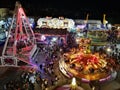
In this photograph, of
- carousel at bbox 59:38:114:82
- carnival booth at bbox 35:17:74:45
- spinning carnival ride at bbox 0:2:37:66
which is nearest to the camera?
carousel at bbox 59:38:114:82

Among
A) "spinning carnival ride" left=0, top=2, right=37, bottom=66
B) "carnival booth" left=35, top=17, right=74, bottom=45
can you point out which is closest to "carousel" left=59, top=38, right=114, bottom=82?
"spinning carnival ride" left=0, top=2, right=37, bottom=66

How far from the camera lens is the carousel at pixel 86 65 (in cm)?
2720

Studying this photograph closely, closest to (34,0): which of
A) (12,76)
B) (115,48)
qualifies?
(115,48)

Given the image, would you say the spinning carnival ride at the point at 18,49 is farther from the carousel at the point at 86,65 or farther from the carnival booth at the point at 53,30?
the carousel at the point at 86,65

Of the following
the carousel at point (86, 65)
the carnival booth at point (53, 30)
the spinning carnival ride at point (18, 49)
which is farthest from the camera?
the carnival booth at point (53, 30)

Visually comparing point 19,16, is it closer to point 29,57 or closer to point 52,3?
point 29,57

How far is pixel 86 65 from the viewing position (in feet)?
92.0

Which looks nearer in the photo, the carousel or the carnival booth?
the carousel

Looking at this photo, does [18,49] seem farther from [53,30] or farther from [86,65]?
[86,65]

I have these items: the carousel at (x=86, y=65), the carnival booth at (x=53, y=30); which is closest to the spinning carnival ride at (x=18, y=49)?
the carnival booth at (x=53, y=30)

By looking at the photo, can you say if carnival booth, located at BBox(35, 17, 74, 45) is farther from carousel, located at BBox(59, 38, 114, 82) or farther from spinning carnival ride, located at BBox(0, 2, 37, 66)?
carousel, located at BBox(59, 38, 114, 82)

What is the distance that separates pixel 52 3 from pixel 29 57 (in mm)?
28259

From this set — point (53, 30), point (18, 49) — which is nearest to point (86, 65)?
point (18, 49)

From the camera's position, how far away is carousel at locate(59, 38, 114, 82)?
27203 millimetres
